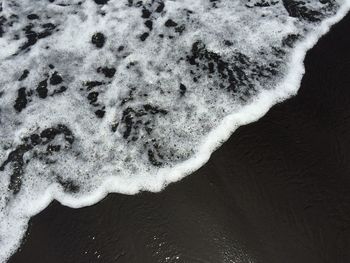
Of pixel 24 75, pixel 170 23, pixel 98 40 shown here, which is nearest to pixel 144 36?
pixel 170 23

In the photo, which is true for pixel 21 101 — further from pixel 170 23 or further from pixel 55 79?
pixel 170 23

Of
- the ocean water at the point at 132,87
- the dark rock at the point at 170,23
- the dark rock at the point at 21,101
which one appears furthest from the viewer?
the dark rock at the point at 170,23

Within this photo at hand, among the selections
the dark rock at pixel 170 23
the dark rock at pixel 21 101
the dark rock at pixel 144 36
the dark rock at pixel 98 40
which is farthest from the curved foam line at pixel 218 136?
the dark rock at pixel 98 40

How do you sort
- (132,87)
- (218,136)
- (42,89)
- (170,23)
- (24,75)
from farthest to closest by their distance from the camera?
(170,23)
(24,75)
(42,89)
(132,87)
(218,136)

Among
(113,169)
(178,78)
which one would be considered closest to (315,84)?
(178,78)

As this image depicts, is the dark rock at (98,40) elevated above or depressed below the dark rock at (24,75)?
above

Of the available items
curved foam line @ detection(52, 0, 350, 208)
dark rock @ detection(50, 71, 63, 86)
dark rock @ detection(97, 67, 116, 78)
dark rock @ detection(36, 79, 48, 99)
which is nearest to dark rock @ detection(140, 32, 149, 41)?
dark rock @ detection(97, 67, 116, 78)

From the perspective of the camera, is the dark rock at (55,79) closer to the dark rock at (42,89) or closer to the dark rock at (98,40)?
the dark rock at (42,89)

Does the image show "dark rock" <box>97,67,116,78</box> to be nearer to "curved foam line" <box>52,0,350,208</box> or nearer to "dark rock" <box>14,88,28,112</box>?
"dark rock" <box>14,88,28,112</box>

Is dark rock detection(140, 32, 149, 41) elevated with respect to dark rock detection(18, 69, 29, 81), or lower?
elevated
